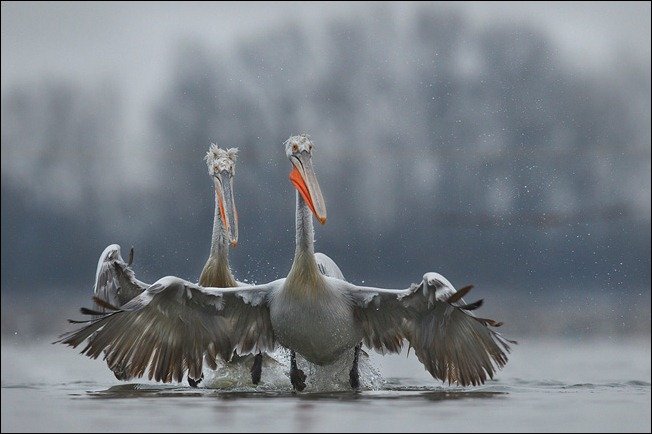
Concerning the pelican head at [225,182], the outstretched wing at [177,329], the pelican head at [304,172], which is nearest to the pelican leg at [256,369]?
the outstretched wing at [177,329]

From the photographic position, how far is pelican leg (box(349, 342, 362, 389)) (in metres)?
11.8

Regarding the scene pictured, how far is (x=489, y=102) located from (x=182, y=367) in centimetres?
1646

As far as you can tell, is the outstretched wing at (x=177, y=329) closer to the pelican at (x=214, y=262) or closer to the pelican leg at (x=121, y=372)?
the pelican leg at (x=121, y=372)

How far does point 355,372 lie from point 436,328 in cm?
98

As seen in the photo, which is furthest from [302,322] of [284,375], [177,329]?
[284,375]

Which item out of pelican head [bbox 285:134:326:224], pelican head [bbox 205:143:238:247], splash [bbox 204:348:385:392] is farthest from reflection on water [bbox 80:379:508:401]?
pelican head [bbox 205:143:238:247]

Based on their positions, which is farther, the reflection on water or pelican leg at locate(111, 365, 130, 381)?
pelican leg at locate(111, 365, 130, 381)

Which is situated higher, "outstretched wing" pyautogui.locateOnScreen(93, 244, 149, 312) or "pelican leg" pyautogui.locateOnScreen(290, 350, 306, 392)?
"outstretched wing" pyautogui.locateOnScreen(93, 244, 149, 312)

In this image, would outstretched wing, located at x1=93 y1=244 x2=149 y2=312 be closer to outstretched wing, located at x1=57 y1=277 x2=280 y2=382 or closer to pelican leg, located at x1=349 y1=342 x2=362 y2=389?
outstretched wing, located at x1=57 y1=277 x2=280 y2=382

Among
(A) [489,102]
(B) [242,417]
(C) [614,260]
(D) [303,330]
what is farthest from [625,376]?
(A) [489,102]

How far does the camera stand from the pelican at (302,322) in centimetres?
1104

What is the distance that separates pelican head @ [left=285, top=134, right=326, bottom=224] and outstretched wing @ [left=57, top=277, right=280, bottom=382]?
33.7 inches

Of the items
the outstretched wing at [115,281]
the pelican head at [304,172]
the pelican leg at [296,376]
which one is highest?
the pelican head at [304,172]

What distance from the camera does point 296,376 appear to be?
11.8 metres
